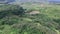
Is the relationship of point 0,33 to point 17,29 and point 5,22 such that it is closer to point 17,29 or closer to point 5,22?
point 17,29

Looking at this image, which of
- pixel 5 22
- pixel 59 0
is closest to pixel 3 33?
pixel 5 22

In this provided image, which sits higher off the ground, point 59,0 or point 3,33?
point 3,33

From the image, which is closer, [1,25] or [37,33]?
[37,33]

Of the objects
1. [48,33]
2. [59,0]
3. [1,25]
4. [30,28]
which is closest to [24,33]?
[30,28]

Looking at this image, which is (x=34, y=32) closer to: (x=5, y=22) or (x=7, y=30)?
(x=7, y=30)

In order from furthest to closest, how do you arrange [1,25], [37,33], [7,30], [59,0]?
1. [59,0]
2. [1,25]
3. [7,30]
4. [37,33]

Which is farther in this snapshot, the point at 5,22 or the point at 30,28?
the point at 5,22

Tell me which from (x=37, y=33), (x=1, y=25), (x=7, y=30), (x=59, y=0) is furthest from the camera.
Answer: (x=59, y=0)

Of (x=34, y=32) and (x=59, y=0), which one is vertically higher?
(x=34, y=32)
